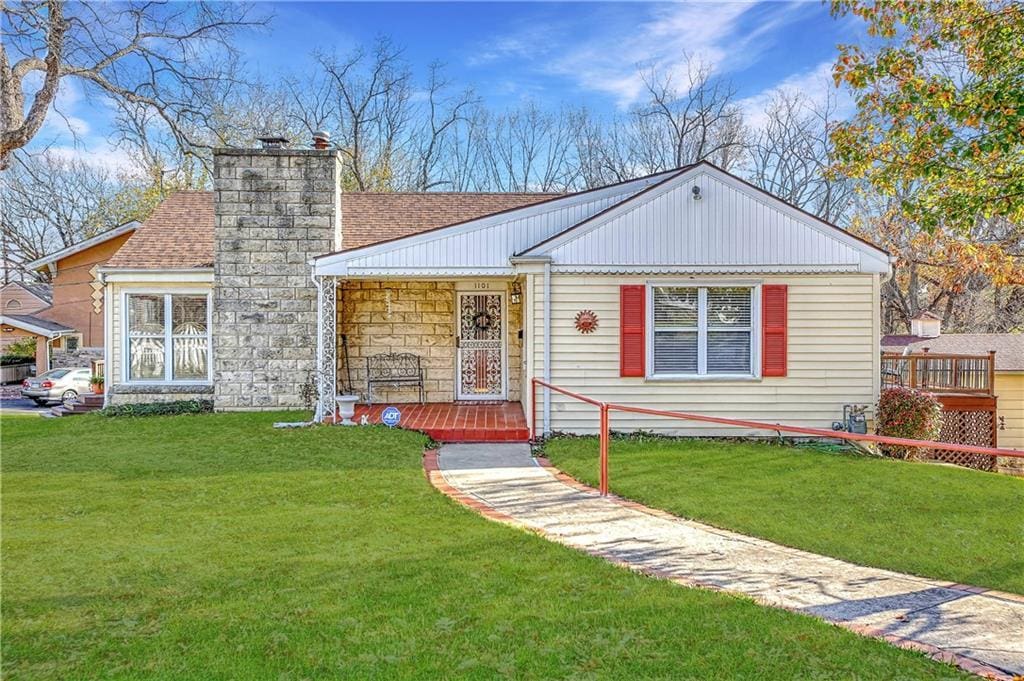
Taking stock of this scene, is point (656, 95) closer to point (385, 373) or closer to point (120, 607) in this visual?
point (385, 373)

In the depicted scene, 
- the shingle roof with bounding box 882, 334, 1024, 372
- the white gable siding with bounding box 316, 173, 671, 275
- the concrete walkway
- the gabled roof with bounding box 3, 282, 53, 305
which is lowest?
the concrete walkway

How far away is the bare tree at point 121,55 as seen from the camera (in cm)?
1096

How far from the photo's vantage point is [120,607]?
146 inches

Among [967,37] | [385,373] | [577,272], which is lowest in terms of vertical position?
[385,373]

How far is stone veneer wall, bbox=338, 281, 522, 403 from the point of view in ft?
40.8

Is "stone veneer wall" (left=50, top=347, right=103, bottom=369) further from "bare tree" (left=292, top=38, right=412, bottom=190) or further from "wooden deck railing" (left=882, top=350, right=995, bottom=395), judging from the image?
"wooden deck railing" (left=882, top=350, right=995, bottom=395)

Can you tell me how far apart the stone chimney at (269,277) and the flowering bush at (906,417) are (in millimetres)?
9504

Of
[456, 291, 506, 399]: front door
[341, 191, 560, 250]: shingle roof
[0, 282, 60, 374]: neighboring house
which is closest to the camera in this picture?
[456, 291, 506, 399]: front door

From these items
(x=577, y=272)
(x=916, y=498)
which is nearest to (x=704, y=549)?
(x=916, y=498)

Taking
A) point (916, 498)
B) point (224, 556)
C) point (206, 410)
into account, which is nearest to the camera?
point (224, 556)

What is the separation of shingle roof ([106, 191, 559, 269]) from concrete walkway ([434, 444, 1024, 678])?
7.19m

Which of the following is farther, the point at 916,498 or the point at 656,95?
the point at 656,95

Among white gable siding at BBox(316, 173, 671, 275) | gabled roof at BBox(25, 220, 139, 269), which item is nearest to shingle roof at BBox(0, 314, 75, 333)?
gabled roof at BBox(25, 220, 139, 269)

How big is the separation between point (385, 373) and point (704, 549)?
8.53 meters
